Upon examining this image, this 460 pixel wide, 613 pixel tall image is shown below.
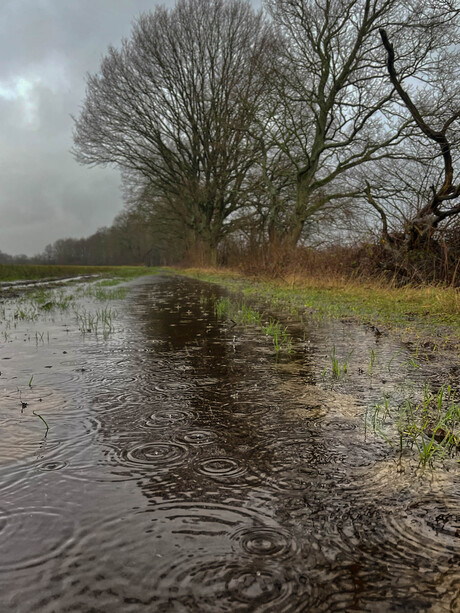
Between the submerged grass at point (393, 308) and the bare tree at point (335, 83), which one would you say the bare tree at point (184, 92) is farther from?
the submerged grass at point (393, 308)

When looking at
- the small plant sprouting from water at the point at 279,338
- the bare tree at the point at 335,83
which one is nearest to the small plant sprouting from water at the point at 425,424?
the small plant sprouting from water at the point at 279,338

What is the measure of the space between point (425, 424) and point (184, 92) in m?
23.8

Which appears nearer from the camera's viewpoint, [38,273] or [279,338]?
[279,338]

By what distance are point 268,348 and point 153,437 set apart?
6.64ft

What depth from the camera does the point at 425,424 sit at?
164cm

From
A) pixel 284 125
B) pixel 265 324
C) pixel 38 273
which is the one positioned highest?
pixel 284 125

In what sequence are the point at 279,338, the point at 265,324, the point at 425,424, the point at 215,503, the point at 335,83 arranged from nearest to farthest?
the point at 215,503, the point at 425,424, the point at 279,338, the point at 265,324, the point at 335,83

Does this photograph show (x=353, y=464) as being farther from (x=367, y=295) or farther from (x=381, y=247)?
(x=381, y=247)

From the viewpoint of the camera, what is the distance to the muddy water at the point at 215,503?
855 mm

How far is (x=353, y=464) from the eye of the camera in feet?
4.63

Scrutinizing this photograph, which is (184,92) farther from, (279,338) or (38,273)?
(279,338)

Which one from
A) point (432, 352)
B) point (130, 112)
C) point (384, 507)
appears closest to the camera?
point (384, 507)

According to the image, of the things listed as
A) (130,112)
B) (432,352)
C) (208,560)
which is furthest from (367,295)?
(130,112)

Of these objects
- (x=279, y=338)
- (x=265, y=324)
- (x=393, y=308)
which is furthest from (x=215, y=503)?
(x=393, y=308)
